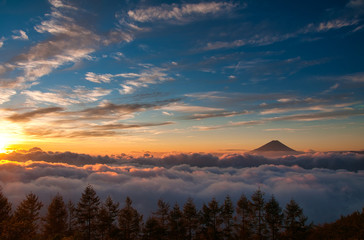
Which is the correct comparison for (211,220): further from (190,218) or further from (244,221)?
(244,221)

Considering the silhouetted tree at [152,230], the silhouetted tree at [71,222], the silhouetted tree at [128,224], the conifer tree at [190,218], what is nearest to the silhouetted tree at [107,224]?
the silhouetted tree at [128,224]

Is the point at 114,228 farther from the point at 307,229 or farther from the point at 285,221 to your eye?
the point at 307,229

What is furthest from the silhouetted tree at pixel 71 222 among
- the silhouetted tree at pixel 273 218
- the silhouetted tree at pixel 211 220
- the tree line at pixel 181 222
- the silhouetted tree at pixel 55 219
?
the silhouetted tree at pixel 273 218

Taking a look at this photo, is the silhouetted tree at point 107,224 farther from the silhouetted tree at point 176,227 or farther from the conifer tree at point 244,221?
the conifer tree at point 244,221

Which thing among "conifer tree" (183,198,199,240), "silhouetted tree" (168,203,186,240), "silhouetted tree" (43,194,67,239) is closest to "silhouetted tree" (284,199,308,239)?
"conifer tree" (183,198,199,240)

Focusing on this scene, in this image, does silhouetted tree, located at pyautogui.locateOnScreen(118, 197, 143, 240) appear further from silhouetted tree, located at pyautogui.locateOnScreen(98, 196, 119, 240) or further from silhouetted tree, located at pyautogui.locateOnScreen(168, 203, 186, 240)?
silhouetted tree, located at pyautogui.locateOnScreen(168, 203, 186, 240)

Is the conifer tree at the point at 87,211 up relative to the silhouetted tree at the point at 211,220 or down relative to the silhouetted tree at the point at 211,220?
up

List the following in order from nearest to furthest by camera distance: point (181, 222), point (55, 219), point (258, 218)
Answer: point (55, 219)
point (258, 218)
point (181, 222)

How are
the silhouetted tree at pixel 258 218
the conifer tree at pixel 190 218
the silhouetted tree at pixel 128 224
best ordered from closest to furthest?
the silhouetted tree at pixel 128 224
the silhouetted tree at pixel 258 218
the conifer tree at pixel 190 218

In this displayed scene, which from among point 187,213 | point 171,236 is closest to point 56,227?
point 171,236

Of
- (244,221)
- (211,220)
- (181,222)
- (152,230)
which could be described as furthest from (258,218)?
(152,230)

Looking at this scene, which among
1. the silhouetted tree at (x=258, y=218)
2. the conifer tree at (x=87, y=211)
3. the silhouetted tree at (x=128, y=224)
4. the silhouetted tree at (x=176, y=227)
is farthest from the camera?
the silhouetted tree at (x=176, y=227)

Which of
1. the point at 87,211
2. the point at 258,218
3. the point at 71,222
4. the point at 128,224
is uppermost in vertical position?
the point at 87,211

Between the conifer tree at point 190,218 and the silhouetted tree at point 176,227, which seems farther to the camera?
the conifer tree at point 190,218
